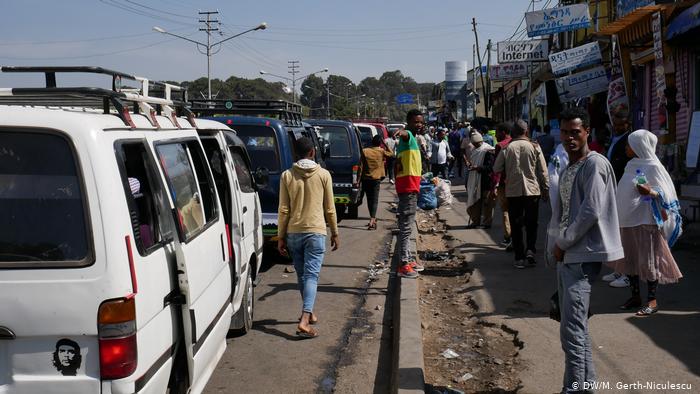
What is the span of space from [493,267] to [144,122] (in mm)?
6536

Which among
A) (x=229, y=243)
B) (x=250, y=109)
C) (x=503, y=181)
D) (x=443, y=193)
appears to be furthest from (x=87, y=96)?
(x=443, y=193)

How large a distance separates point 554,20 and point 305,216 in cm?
1177

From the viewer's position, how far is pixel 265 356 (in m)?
6.20

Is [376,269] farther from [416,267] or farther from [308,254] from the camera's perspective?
[308,254]

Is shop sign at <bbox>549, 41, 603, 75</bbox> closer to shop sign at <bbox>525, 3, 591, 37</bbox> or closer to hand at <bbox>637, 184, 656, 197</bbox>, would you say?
shop sign at <bbox>525, 3, 591, 37</bbox>

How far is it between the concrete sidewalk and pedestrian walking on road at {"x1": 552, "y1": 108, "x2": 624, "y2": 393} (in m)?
0.65

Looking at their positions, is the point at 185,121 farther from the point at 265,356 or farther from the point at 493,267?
the point at 493,267

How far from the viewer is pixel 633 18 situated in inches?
494

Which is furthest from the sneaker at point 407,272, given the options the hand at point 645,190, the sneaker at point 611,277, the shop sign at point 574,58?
the shop sign at point 574,58

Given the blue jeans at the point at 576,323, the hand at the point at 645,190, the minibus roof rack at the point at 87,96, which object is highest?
the minibus roof rack at the point at 87,96

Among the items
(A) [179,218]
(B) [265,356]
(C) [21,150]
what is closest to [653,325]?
(B) [265,356]

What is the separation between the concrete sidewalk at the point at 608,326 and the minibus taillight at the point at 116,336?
2.96 m

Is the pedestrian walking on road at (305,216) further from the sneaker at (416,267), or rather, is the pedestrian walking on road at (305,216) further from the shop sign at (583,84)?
the shop sign at (583,84)

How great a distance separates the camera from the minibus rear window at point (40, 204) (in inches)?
123
